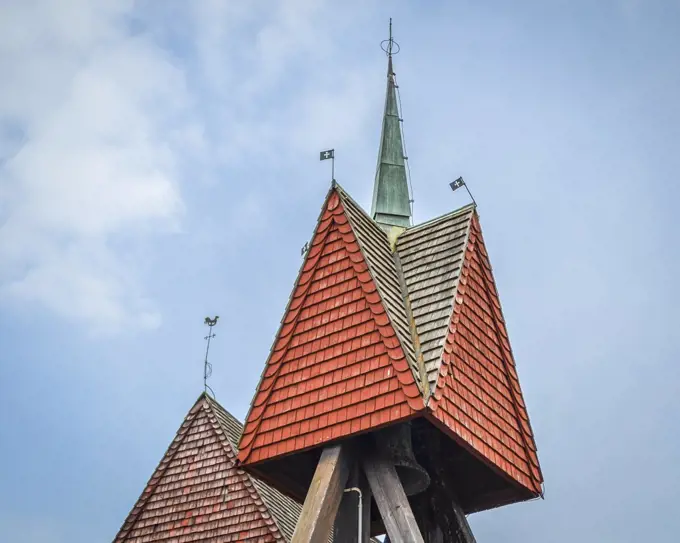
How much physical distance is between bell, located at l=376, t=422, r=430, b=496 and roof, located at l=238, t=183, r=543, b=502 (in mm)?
656

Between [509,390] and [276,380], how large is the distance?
3.06m

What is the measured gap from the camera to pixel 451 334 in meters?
11.2

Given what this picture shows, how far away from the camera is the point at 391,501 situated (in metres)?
10.5

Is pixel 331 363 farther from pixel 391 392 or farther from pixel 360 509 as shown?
pixel 360 509

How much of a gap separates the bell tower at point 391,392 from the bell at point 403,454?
16 millimetres

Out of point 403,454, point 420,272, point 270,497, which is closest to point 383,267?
point 420,272


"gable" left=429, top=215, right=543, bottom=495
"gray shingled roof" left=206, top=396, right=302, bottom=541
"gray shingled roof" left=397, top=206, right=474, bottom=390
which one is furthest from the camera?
"gray shingled roof" left=206, top=396, right=302, bottom=541

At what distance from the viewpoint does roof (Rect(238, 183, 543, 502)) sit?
420 inches

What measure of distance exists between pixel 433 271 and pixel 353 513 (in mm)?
3206

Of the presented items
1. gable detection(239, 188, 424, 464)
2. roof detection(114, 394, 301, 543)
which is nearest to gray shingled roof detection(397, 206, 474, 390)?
gable detection(239, 188, 424, 464)

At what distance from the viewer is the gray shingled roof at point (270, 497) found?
14609mm

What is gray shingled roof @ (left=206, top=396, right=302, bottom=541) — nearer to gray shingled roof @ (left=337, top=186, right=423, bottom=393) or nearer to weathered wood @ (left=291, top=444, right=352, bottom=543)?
weathered wood @ (left=291, top=444, right=352, bottom=543)

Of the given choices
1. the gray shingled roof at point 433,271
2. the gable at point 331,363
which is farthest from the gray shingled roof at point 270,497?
the gray shingled roof at point 433,271

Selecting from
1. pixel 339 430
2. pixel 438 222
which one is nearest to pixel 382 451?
pixel 339 430
